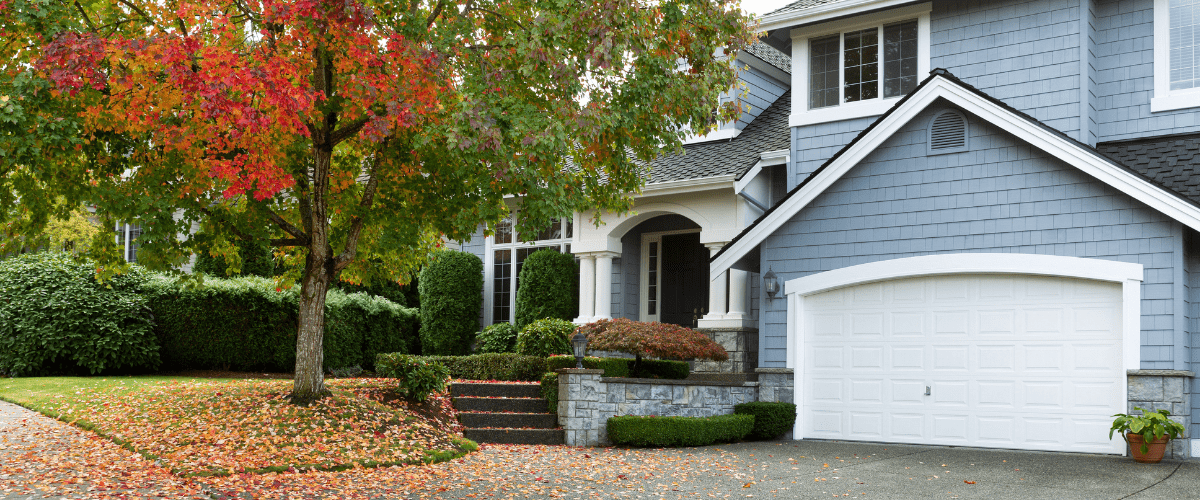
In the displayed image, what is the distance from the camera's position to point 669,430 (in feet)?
38.2

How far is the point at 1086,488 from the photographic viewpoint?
848 cm

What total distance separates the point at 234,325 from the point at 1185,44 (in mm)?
15048

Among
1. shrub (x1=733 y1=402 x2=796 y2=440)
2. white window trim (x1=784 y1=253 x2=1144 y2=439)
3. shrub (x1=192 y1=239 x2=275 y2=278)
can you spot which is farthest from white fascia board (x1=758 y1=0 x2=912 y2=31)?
shrub (x1=192 y1=239 x2=275 y2=278)

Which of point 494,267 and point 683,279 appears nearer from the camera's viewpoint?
point 683,279

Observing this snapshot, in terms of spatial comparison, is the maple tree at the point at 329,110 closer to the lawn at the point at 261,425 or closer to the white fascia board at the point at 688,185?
the lawn at the point at 261,425

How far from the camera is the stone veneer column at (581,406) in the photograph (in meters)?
11.6

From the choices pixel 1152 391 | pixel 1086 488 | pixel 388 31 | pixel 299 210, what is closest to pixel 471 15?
pixel 388 31

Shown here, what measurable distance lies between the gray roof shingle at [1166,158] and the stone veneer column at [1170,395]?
193 cm

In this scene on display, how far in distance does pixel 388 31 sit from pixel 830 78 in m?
7.63

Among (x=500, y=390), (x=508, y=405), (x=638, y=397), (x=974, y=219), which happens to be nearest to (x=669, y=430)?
(x=638, y=397)

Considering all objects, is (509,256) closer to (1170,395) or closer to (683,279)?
(683,279)

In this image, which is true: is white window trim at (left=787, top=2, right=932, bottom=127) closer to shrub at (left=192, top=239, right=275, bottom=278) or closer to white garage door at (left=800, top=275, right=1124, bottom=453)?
white garage door at (left=800, top=275, right=1124, bottom=453)

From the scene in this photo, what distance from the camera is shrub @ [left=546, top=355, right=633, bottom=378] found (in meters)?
12.7

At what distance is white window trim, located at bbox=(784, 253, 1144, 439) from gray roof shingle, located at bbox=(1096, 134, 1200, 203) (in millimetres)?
1151
